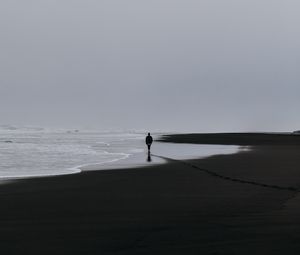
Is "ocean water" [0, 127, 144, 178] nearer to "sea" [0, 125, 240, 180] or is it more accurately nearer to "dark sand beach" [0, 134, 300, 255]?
"sea" [0, 125, 240, 180]

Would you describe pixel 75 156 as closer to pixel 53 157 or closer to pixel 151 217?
pixel 53 157

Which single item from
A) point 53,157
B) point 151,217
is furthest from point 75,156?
point 151,217

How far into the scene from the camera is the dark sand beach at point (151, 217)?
7.00 m

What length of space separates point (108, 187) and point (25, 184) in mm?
2616

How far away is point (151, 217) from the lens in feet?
31.1

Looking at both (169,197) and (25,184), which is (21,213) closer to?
(169,197)

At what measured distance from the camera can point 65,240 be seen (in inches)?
296

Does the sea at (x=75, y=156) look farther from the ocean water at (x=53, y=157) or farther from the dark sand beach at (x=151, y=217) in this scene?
the dark sand beach at (x=151, y=217)

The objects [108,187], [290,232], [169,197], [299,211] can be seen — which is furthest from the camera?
[108,187]

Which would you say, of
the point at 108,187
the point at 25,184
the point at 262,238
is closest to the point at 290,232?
the point at 262,238

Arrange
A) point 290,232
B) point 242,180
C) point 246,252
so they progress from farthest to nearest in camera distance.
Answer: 1. point 242,180
2. point 290,232
3. point 246,252

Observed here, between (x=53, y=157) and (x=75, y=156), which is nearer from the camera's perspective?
(x=53, y=157)

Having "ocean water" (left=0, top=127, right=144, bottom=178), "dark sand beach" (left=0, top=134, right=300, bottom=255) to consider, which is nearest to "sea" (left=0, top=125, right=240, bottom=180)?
"ocean water" (left=0, top=127, right=144, bottom=178)

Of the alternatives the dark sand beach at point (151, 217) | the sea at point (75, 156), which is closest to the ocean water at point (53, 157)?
the sea at point (75, 156)
